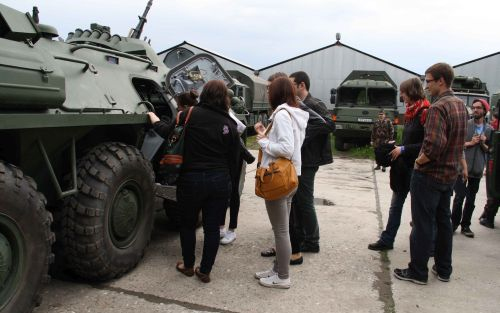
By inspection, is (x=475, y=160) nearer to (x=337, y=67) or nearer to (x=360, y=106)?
(x=360, y=106)

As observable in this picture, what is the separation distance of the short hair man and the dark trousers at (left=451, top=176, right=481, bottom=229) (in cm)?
159

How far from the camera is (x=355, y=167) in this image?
1224cm

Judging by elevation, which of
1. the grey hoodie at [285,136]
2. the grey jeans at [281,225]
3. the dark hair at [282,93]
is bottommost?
the grey jeans at [281,225]

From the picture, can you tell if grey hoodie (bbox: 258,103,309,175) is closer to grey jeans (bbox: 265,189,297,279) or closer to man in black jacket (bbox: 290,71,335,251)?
grey jeans (bbox: 265,189,297,279)

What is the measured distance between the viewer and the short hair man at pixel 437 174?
12.2 ft

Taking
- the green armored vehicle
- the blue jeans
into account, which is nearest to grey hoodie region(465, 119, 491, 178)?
the blue jeans

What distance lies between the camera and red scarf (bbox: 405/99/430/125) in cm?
420

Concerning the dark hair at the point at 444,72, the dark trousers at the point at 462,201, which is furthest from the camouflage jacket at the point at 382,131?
the dark hair at the point at 444,72

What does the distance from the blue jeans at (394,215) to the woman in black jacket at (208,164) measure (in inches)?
70.1

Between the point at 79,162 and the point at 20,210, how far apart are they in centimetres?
87

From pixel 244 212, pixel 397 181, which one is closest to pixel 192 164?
pixel 397 181

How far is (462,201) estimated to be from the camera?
5578 millimetres

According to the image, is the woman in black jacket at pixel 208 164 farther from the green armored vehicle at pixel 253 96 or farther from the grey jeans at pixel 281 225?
the green armored vehicle at pixel 253 96

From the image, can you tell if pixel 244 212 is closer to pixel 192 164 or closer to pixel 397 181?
pixel 397 181
